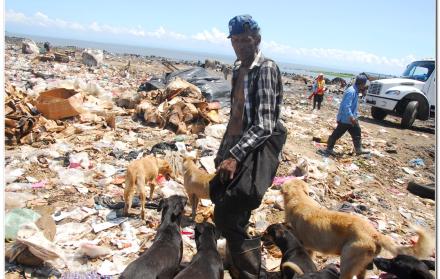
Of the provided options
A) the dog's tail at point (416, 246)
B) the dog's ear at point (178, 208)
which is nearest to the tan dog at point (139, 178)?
the dog's ear at point (178, 208)

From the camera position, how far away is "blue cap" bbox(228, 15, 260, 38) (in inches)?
107

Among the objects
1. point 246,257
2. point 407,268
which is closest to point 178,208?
point 246,257

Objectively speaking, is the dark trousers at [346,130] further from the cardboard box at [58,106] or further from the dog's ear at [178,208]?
the cardboard box at [58,106]

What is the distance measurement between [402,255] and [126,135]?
244 inches

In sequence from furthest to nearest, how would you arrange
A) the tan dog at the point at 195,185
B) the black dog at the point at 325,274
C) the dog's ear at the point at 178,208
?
the tan dog at the point at 195,185 < the dog's ear at the point at 178,208 < the black dog at the point at 325,274

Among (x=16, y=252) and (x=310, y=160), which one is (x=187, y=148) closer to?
(x=310, y=160)

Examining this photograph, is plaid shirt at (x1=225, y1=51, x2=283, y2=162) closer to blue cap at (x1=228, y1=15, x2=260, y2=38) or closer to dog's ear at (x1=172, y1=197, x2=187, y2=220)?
blue cap at (x1=228, y1=15, x2=260, y2=38)

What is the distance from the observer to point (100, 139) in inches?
297

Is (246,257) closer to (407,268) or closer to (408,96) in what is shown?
(407,268)

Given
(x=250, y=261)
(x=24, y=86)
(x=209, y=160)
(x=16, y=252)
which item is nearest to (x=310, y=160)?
(x=209, y=160)

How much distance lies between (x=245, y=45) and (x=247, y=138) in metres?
0.72

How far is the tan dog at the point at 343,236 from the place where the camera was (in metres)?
3.11

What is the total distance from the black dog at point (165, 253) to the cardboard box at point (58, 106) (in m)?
5.30

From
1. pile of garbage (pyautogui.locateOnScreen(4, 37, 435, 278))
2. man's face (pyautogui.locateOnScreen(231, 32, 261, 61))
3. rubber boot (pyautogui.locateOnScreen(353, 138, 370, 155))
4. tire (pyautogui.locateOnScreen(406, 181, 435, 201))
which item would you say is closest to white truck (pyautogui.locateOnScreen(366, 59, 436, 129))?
pile of garbage (pyautogui.locateOnScreen(4, 37, 435, 278))
